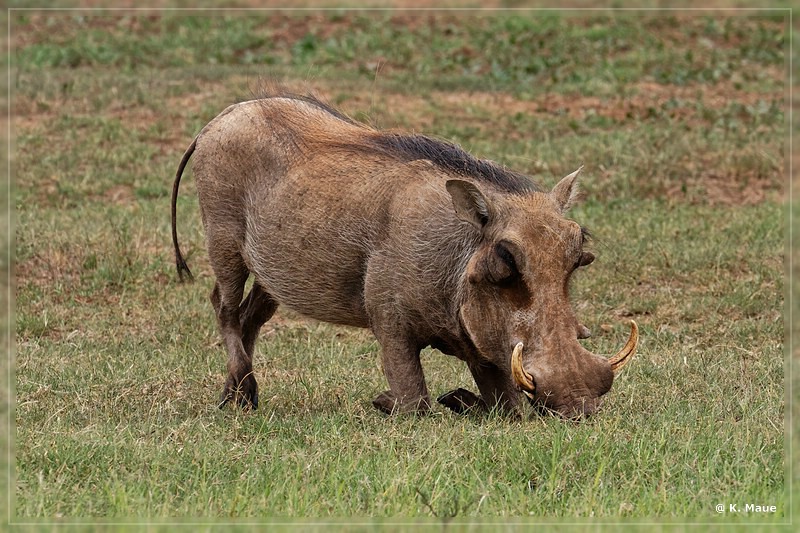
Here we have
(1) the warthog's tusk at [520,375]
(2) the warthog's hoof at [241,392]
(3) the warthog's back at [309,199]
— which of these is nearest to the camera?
(1) the warthog's tusk at [520,375]

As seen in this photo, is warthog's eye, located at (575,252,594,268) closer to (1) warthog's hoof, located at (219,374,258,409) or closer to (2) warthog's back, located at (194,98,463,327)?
(2) warthog's back, located at (194,98,463,327)

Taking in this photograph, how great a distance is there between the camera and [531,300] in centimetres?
483

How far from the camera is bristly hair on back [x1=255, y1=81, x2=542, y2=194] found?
5332 mm

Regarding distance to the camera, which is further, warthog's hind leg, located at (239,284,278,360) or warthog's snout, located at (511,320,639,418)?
warthog's hind leg, located at (239,284,278,360)

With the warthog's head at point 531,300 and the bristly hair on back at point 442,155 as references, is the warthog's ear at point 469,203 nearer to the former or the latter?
the warthog's head at point 531,300

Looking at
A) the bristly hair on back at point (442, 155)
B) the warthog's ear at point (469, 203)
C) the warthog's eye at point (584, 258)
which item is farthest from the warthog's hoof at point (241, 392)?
the warthog's eye at point (584, 258)

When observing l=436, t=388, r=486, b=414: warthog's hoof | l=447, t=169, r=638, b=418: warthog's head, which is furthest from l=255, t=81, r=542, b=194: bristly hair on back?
l=436, t=388, r=486, b=414: warthog's hoof

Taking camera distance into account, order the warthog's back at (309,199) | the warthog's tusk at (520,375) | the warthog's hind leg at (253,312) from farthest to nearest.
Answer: the warthog's hind leg at (253,312)
the warthog's back at (309,199)
the warthog's tusk at (520,375)

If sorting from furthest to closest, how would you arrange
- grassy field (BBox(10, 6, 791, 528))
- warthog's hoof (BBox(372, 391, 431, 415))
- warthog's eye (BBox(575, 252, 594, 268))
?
warthog's hoof (BBox(372, 391, 431, 415)) < warthog's eye (BBox(575, 252, 594, 268)) < grassy field (BBox(10, 6, 791, 528))

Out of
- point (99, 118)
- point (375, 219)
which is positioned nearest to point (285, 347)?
point (375, 219)

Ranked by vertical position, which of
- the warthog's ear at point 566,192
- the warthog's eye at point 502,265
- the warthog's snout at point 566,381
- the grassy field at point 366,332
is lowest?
the grassy field at point 366,332

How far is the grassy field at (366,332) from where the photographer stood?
4.12 metres

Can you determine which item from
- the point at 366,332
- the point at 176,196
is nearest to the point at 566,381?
the point at 176,196

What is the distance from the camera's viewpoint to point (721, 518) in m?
3.70
